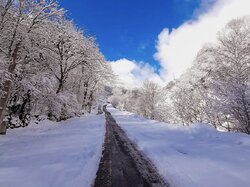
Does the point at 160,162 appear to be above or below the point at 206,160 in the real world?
below

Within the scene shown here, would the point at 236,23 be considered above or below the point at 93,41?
below

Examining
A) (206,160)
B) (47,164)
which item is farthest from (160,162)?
(47,164)

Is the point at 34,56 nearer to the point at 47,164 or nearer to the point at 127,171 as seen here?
the point at 47,164

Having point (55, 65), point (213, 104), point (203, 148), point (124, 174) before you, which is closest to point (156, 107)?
point (55, 65)

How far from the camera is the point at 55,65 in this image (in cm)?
2666

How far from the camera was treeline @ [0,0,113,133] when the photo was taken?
1538cm

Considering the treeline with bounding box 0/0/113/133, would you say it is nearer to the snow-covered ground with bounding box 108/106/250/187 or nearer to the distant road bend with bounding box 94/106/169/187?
the distant road bend with bounding box 94/106/169/187

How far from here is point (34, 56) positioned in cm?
1911

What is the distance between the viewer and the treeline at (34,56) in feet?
50.5

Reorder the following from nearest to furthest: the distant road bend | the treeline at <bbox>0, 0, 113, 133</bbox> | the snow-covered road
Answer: the distant road bend, the snow-covered road, the treeline at <bbox>0, 0, 113, 133</bbox>

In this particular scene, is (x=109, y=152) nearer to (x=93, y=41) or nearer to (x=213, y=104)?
(x=213, y=104)

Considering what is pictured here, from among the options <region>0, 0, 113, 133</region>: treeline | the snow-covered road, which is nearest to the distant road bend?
the snow-covered road

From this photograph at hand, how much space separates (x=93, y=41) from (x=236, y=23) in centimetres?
1827

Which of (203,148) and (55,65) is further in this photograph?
(55,65)
